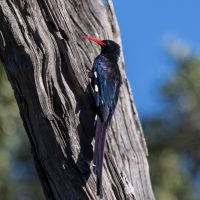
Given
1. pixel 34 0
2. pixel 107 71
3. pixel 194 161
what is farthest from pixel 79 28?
pixel 194 161

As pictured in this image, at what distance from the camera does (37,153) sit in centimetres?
300

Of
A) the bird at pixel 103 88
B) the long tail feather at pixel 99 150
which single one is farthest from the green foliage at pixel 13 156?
the long tail feather at pixel 99 150

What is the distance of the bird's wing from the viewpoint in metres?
3.35

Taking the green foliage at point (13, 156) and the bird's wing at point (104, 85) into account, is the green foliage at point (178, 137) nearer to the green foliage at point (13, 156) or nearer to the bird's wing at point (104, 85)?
the green foliage at point (13, 156)

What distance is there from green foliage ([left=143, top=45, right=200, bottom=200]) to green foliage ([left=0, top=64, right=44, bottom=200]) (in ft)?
3.53

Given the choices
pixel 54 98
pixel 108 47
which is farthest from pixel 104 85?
pixel 54 98

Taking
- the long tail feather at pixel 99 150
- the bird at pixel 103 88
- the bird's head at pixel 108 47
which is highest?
the bird's head at pixel 108 47

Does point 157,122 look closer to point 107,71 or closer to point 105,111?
point 107,71

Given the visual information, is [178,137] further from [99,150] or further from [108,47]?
[99,150]

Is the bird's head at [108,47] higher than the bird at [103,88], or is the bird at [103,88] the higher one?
the bird's head at [108,47]

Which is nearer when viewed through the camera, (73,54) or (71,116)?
(71,116)

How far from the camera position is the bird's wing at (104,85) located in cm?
335

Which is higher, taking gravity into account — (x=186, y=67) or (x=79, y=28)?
Answer: (x=186, y=67)

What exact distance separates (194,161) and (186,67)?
0.88 meters
